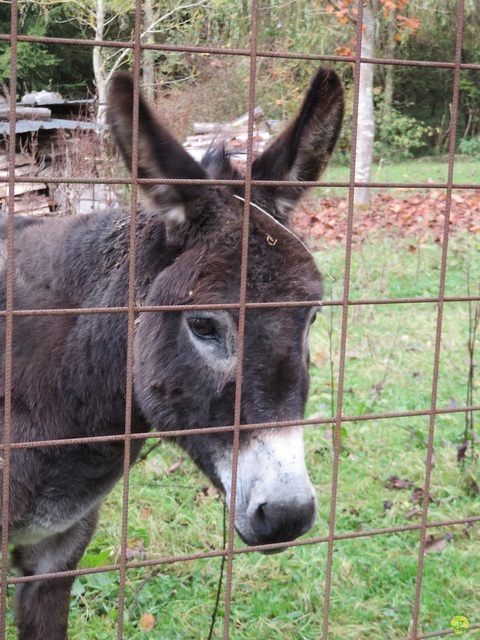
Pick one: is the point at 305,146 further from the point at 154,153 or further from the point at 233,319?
the point at 233,319

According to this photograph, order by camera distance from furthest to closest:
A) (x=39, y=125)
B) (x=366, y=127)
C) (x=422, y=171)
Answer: (x=422, y=171)
(x=366, y=127)
(x=39, y=125)

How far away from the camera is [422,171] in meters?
22.6

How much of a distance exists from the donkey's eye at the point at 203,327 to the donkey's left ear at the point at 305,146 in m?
0.53

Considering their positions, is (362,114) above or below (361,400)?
above

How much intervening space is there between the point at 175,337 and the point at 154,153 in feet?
2.00

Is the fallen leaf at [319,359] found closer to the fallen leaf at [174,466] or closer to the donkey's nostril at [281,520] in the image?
the fallen leaf at [174,466]

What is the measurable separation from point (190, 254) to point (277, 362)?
1.61 ft

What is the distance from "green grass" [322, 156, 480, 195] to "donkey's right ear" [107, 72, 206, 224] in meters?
14.9

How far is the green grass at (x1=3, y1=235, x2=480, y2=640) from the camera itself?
9.69ft

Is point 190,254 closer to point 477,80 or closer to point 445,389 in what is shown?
point 445,389

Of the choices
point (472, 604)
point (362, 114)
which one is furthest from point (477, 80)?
point (472, 604)

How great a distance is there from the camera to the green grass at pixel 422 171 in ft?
60.3

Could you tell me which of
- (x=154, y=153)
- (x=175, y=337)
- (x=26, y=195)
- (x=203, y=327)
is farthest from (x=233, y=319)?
(x=26, y=195)

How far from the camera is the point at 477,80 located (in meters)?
28.5
